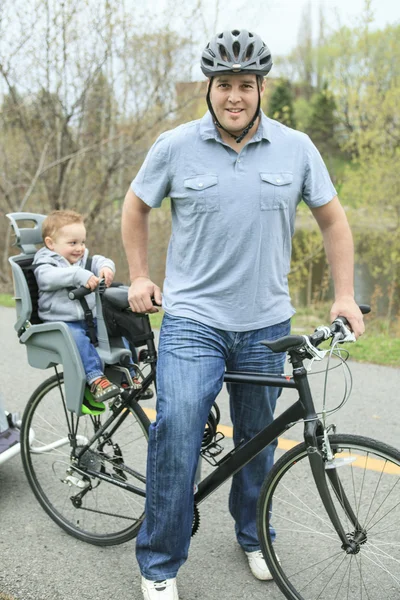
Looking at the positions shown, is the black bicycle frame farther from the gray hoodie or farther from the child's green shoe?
the gray hoodie

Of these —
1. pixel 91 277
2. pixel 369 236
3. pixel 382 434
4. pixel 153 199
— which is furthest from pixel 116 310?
pixel 369 236

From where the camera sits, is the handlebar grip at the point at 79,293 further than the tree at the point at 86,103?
No

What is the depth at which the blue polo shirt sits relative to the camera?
2.36 m

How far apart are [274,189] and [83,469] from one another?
161 cm

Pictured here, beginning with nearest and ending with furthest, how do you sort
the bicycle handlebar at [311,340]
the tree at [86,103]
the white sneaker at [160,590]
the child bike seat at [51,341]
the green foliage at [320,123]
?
the bicycle handlebar at [311,340] < the white sneaker at [160,590] < the child bike seat at [51,341] < the tree at [86,103] < the green foliage at [320,123]

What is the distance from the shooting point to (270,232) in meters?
2.40

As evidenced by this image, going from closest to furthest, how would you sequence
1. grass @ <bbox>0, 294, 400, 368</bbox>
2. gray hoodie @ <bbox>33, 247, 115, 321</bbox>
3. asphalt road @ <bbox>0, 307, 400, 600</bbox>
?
asphalt road @ <bbox>0, 307, 400, 600</bbox>
gray hoodie @ <bbox>33, 247, 115, 321</bbox>
grass @ <bbox>0, 294, 400, 368</bbox>

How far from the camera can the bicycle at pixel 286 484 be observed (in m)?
2.32

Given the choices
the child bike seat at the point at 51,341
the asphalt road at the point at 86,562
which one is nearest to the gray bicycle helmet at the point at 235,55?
the child bike seat at the point at 51,341

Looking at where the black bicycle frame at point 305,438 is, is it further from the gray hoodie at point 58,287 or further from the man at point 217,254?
the gray hoodie at point 58,287

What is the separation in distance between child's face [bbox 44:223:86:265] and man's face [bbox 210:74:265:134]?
44.9 inches

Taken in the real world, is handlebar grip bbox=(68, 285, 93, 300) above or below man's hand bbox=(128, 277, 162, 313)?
below

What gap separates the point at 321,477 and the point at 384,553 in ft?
1.36

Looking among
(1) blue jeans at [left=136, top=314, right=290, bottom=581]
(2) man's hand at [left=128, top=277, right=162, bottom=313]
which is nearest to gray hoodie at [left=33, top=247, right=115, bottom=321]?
(2) man's hand at [left=128, top=277, right=162, bottom=313]
